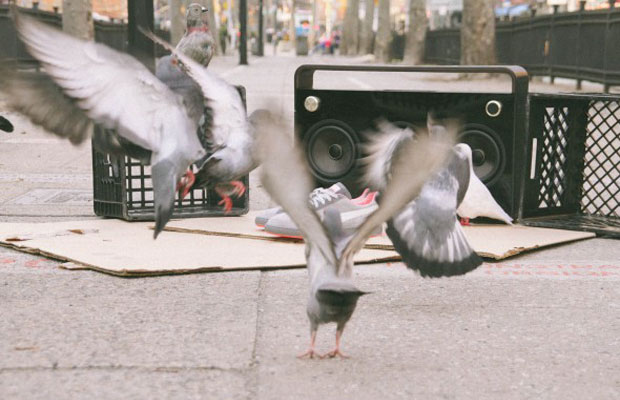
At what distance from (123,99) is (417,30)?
33124 millimetres

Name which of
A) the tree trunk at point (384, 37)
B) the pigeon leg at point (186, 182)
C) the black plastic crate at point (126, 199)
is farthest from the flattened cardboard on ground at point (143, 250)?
the tree trunk at point (384, 37)

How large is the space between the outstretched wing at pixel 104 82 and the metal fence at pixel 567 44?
54.3 ft

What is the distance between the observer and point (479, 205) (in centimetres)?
565

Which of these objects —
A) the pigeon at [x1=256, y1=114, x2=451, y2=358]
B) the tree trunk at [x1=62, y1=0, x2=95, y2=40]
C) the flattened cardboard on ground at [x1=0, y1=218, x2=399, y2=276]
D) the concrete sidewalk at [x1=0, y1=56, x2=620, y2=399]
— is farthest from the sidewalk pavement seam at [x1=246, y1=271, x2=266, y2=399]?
the tree trunk at [x1=62, y1=0, x2=95, y2=40]

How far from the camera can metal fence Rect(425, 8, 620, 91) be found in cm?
1894

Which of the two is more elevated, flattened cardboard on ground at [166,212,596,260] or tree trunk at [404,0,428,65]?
tree trunk at [404,0,428,65]

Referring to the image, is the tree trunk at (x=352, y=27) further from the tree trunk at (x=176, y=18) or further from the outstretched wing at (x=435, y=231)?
the outstretched wing at (x=435, y=231)

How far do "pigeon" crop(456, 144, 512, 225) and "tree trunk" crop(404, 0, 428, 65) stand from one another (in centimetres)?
2972

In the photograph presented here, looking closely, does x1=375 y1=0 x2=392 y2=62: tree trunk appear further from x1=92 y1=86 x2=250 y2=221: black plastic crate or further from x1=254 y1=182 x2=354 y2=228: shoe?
x1=254 y1=182 x2=354 y2=228: shoe

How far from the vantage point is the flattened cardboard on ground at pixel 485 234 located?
5.07 m

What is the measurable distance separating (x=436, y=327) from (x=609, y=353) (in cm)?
65

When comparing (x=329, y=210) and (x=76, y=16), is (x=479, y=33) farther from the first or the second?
(x=329, y=210)

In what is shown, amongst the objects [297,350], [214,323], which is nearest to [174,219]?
[214,323]

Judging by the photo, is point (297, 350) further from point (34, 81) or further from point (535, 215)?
point (535, 215)
